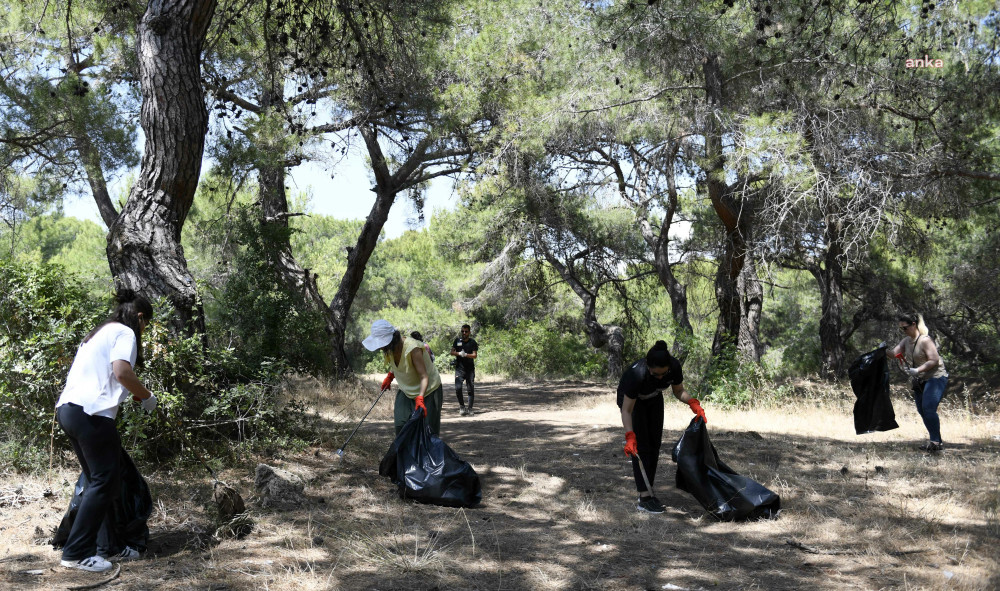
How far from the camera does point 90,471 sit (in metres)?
3.76

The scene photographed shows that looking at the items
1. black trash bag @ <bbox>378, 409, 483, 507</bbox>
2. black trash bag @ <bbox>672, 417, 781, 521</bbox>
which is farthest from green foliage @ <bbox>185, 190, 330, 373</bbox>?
black trash bag @ <bbox>672, 417, 781, 521</bbox>

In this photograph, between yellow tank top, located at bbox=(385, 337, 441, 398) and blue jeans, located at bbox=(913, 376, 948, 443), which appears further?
blue jeans, located at bbox=(913, 376, 948, 443)

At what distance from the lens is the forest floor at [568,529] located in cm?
387

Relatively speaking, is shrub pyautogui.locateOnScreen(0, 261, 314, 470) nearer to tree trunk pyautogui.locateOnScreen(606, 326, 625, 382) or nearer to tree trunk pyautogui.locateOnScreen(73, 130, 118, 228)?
tree trunk pyautogui.locateOnScreen(73, 130, 118, 228)

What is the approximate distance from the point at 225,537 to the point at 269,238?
946 centimetres

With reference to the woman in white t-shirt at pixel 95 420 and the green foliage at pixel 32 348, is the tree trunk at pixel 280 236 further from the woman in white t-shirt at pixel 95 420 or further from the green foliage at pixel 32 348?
the woman in white t-shirt at pixel 95 420

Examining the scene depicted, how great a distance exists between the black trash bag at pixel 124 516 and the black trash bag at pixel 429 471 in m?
1.98

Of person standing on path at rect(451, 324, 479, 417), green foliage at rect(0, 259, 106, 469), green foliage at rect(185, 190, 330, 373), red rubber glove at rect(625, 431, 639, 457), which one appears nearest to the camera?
red rubber glove at rect(625, 431, 639, 457)

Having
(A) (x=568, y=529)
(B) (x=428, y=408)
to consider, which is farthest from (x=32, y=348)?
(A) (x=568, y=529)

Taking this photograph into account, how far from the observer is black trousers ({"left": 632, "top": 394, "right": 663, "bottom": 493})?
5379 mm

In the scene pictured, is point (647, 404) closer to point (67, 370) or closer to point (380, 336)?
point (380, 336)

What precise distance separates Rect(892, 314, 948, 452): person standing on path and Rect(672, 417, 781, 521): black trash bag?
2.88 m

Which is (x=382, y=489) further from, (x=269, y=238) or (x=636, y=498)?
(x=269, y=238)

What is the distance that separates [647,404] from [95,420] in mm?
3635
